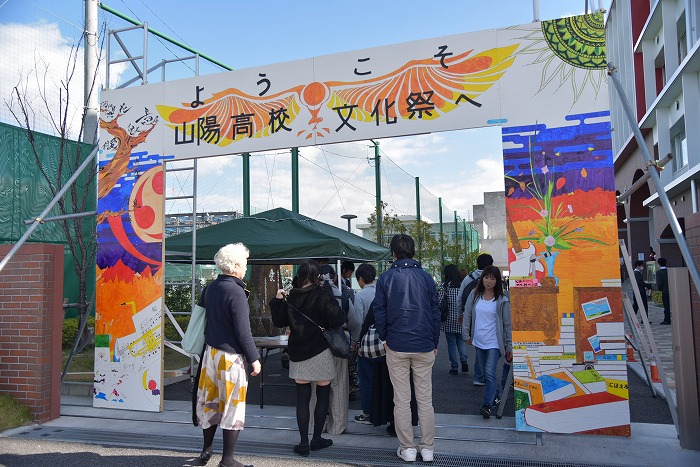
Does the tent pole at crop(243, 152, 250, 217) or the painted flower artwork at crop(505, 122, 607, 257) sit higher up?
the tent pole at crop(243, 152, 250, 217)

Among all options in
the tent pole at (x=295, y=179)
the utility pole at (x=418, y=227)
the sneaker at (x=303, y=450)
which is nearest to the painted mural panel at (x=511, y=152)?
the sneaker at (x=303, y=450)

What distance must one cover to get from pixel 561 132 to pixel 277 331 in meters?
7.18

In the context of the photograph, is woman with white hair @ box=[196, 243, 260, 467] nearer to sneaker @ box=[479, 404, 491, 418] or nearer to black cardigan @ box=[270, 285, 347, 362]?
black cardigan @ box=[270, 285, 347, 362]

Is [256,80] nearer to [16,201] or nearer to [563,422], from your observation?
[563,422]

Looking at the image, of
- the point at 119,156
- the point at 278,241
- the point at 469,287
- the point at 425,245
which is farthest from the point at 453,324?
the point at 425,245

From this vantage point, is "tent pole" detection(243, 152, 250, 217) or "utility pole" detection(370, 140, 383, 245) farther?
"utility pole" detection(370, 140, 383, 245)

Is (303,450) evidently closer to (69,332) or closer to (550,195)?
(550,195)

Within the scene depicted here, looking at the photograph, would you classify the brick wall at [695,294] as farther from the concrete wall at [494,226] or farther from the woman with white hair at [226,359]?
the concrete wall at [494,226]

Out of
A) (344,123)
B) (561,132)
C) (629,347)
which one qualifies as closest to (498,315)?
(561,132)

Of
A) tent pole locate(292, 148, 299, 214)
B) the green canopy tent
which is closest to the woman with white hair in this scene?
the green canopy tent

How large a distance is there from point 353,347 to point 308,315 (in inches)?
34.3

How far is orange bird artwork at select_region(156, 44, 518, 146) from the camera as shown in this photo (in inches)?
208

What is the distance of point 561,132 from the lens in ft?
16.5

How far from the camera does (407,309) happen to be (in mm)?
4422
